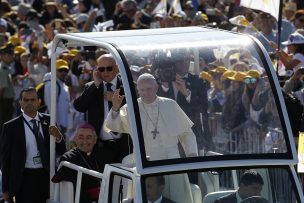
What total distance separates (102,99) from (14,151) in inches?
42.8

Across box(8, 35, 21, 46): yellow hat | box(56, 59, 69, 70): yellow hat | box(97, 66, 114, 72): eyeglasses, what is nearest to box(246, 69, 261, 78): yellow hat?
box(97, 66, 114, 72): eyeglasses

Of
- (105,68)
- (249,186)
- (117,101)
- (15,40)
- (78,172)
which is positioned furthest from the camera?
(15,40)

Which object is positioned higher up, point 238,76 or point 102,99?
point 238,76

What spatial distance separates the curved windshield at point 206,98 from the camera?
29.3 ft

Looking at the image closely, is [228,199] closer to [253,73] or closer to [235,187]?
[235,187]

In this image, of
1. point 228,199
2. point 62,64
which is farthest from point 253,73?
point 62,64

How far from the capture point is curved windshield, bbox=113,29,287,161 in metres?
8.92

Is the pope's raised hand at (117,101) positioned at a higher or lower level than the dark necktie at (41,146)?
higher

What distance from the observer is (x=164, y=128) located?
8.98m

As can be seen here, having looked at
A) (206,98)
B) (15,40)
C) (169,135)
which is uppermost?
(206,98)

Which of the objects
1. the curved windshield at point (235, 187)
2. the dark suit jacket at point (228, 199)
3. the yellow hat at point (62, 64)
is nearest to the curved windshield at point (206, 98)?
the curved windshield at point (235, 187)

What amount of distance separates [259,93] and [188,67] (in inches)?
25.8

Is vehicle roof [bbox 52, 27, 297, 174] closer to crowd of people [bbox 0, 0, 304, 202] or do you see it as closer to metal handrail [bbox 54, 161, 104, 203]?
crowd of people [bbox 0, 0, 304, 202]

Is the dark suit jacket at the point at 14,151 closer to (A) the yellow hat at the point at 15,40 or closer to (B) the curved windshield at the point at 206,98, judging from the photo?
(B) the curved windshield at the point at 206,98
